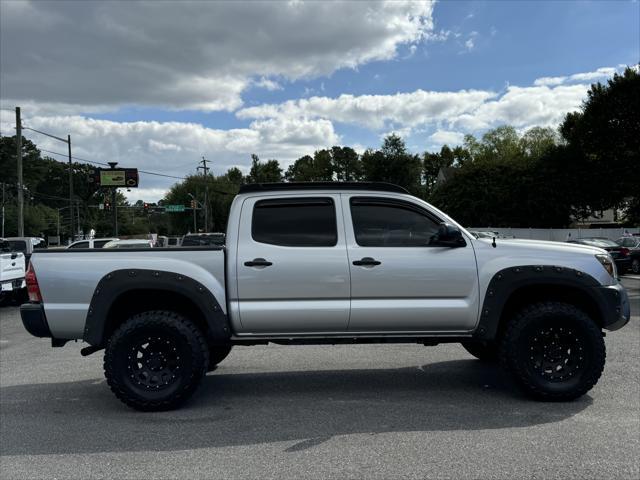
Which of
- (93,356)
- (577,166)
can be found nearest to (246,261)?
(93,356)

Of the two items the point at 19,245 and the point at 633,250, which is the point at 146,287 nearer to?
the point at 19,245

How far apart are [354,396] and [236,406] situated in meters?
1.16

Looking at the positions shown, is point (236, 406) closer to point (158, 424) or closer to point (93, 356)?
point (158, 424)

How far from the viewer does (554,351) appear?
5219 millimetres

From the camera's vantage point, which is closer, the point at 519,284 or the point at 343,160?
the point at 519,284

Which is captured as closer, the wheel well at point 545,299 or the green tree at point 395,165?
the wheel well at point 545,299

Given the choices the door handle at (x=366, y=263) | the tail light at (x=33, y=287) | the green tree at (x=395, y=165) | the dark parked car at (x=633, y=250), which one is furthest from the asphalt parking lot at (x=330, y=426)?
the green tree at (x=395, y=165)

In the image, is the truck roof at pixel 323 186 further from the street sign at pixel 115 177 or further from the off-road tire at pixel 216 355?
the street sign at pixel 115 177

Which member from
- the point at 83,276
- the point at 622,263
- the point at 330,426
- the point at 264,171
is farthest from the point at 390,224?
the point at 264,171

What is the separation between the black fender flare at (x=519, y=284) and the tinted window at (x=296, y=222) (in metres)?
1.53

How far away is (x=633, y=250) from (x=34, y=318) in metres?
22.4

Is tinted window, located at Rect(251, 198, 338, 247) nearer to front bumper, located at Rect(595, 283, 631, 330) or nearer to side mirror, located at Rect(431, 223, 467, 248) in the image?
side mirror, located at Rect(431, 223, 467, 248)

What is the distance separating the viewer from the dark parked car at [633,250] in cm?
2173

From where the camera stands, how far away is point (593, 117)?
1583 inches
